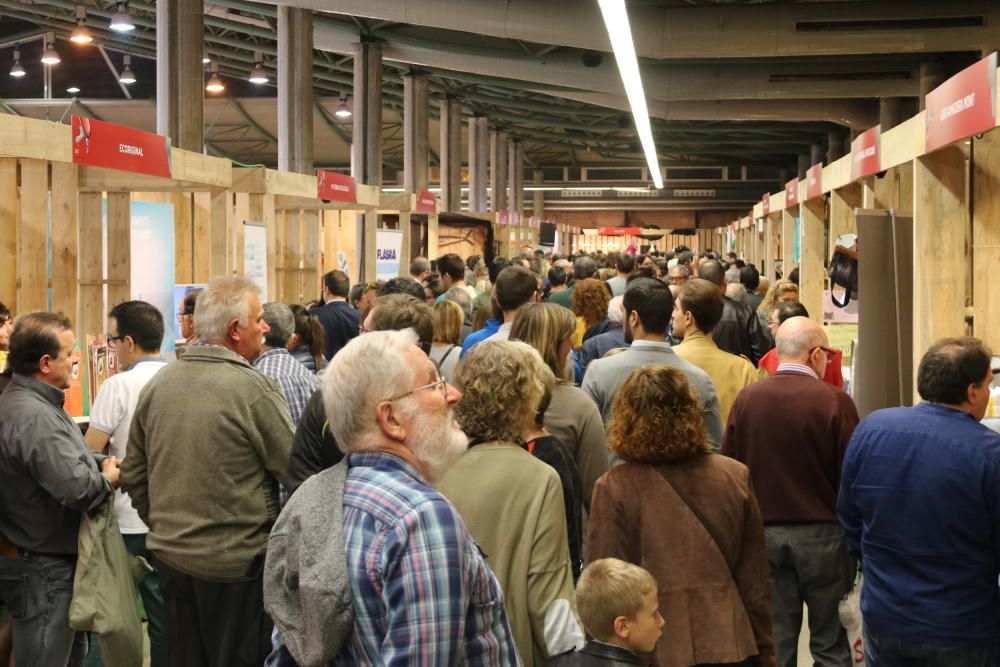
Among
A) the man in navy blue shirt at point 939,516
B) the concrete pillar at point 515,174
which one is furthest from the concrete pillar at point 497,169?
the man in navy blue shirt at point 939,516

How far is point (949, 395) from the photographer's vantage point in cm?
306

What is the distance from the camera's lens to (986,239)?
5289mm

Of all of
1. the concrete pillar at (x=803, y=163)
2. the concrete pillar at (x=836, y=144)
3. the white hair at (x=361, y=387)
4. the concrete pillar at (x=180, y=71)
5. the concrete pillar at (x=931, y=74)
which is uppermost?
the concrete pillar at (x=803, y=163)

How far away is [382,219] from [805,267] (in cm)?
969

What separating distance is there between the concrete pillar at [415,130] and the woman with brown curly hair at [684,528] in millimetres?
19984

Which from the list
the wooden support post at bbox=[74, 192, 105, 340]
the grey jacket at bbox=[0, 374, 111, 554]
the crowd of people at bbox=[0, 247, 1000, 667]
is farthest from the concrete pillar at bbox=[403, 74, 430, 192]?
the grey jacket at bbox=[0, 374, 111, 554]

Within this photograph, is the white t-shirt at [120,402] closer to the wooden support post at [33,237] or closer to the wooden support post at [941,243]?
the wooden support post at [33,237]

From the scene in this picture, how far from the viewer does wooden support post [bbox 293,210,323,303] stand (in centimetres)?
1117

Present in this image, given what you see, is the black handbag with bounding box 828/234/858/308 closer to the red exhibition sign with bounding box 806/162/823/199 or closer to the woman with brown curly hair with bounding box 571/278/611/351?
the woman with brown curly hair with bounding box 571/278/611/351

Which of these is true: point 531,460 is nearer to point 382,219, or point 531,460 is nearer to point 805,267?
point 805,267

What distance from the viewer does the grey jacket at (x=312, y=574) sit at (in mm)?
1684

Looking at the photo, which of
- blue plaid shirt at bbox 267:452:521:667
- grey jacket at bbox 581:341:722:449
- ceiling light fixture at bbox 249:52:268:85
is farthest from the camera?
ceiling light fixture at bbox 249:52:268:85

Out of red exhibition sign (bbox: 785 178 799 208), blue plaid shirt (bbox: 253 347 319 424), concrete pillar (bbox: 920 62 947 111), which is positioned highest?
concrete pillar (bbox: 920 62 947 111)

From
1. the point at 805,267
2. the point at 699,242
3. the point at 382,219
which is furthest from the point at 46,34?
the point at 699,242
